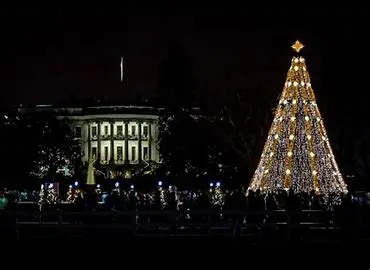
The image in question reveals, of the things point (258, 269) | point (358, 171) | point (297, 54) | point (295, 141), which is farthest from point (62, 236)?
point (358, 171)

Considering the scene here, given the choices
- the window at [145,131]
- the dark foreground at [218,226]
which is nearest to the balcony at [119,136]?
the window at [145,131]

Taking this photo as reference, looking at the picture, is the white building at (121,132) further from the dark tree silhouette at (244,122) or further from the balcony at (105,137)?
the dark tree silhouette at (244,122)

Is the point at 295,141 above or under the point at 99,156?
under

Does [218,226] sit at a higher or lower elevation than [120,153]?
lower

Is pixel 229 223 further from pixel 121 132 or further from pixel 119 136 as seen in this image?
pixel 121 132

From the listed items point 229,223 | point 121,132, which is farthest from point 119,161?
point 229,223

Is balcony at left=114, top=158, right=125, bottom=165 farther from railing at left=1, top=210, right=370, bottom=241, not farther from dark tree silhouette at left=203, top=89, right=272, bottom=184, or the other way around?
railing at left=1, top=210, right=370, bottom=241

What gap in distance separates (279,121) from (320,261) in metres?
13.6

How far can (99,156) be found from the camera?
475ft

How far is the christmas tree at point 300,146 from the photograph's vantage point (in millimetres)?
33656

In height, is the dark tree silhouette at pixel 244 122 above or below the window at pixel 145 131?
below

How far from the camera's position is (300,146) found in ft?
111

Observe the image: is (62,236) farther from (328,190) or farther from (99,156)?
(99,156)

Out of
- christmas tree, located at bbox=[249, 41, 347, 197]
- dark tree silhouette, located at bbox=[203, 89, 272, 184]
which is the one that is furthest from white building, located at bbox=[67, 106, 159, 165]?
christmas tree, located at bbox=[249, 41, 347, 197]
